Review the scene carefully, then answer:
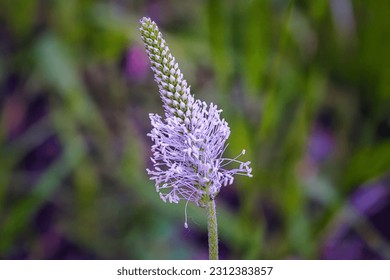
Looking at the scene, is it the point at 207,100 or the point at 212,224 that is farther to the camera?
the point at 207,100

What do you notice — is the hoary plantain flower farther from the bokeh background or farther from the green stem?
the bokeh background

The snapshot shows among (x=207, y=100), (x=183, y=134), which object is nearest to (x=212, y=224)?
(x=183, y=134)

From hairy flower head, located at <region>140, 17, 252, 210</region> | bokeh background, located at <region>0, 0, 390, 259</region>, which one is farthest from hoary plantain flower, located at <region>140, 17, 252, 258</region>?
bokeh background, located at <region>0, 0, 390, 259</region>

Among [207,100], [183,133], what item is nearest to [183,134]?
[183,133]

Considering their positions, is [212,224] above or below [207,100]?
below

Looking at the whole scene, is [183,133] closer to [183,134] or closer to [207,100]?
[183,134]

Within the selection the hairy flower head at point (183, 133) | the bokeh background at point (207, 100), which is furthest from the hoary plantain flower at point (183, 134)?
the bokeh background at point (207, 100)
